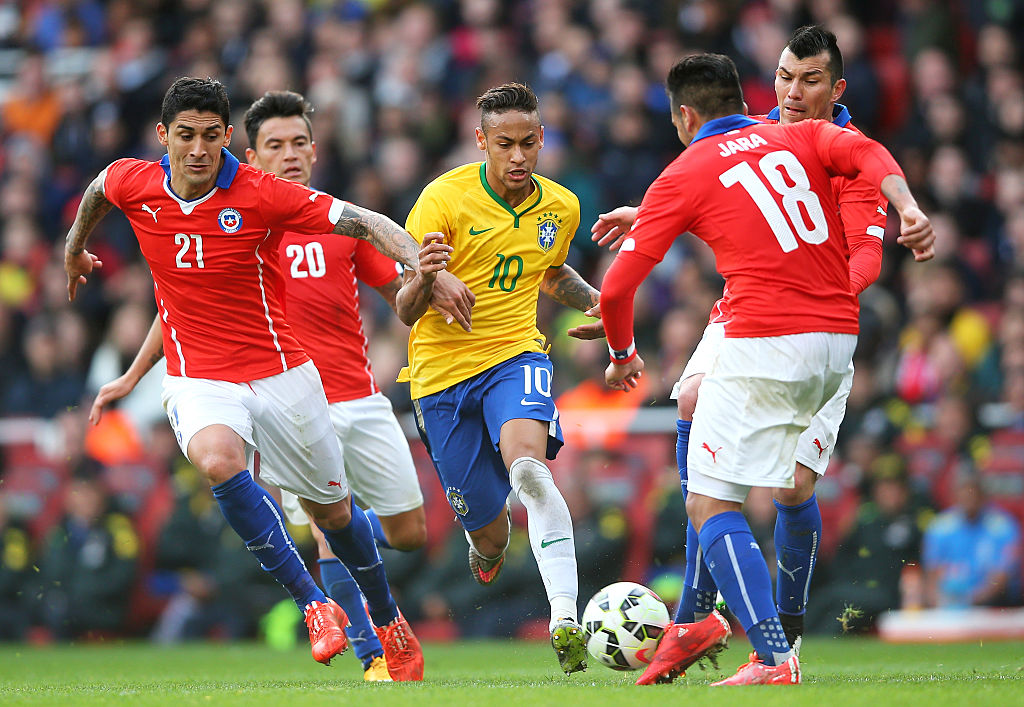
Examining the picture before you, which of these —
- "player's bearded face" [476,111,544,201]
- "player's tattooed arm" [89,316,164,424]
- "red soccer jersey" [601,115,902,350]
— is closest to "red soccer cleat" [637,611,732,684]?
"red soccer jersey" [601,115,902,350]

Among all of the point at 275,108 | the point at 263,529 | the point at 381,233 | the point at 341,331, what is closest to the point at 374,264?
the point at 341,331

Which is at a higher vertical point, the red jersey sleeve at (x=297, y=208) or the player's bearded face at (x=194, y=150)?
the player's bearded face at (x=194, y=150)

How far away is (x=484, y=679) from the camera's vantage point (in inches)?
279

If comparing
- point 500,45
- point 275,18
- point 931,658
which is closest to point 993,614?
point 931,658

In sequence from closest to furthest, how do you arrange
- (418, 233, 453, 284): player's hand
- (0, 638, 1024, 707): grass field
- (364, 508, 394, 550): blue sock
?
1. (0, 638, 1024, 707): grass field
2. (418, 233, 453, 284): player's hand
3. (364, 508, 394, 550): blue sock

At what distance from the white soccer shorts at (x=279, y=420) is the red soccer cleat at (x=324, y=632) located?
0.56 metres

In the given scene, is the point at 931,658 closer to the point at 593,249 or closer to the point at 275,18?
the point at 593,249

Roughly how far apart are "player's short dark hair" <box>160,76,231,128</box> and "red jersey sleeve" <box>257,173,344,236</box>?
43 centimetres

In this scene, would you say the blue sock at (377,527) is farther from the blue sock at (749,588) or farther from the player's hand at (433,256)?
the blue sock at (749,588)

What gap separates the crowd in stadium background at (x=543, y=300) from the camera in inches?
412

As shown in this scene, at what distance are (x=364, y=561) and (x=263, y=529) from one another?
34.0 inches

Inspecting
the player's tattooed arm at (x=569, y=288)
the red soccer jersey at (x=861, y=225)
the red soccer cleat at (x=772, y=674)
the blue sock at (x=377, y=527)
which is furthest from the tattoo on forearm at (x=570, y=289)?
the red soccer cleat at (x=772, y=674)

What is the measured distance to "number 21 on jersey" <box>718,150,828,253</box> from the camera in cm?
565

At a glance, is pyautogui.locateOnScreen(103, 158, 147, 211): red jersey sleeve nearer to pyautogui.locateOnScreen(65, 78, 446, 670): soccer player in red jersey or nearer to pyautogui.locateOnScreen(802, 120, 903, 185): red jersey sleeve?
pyautogui.locateOnScreen(65, 78, 446, 670): soccer player in red jersey
